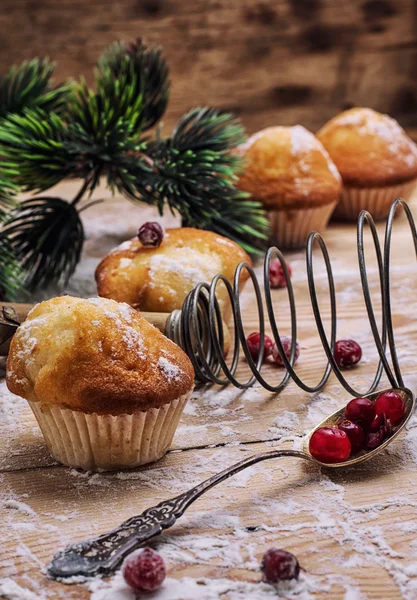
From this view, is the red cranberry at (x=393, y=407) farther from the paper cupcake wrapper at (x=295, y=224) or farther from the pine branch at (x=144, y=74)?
the pine branch at (x=144, y=74)

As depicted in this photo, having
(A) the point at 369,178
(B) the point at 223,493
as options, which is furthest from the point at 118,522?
(A) the point at 369,178

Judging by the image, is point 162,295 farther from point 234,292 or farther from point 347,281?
point 347,281

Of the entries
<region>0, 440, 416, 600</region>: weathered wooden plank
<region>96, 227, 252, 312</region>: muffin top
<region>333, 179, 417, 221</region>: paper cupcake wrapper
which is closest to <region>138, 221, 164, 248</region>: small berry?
<region>96, 227, 252, 312</region>: muffin top

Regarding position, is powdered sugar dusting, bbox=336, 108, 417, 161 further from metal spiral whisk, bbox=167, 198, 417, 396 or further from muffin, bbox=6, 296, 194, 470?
muffin, bbox=6, 296, 194, 470

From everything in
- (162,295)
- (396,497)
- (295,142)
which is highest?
(295,142)

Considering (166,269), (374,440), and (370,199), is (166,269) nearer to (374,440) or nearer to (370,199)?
(374,440)

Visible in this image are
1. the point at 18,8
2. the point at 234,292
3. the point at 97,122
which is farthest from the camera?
the point at 18,8

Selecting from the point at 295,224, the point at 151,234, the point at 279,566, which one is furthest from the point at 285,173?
the point at 279,566
